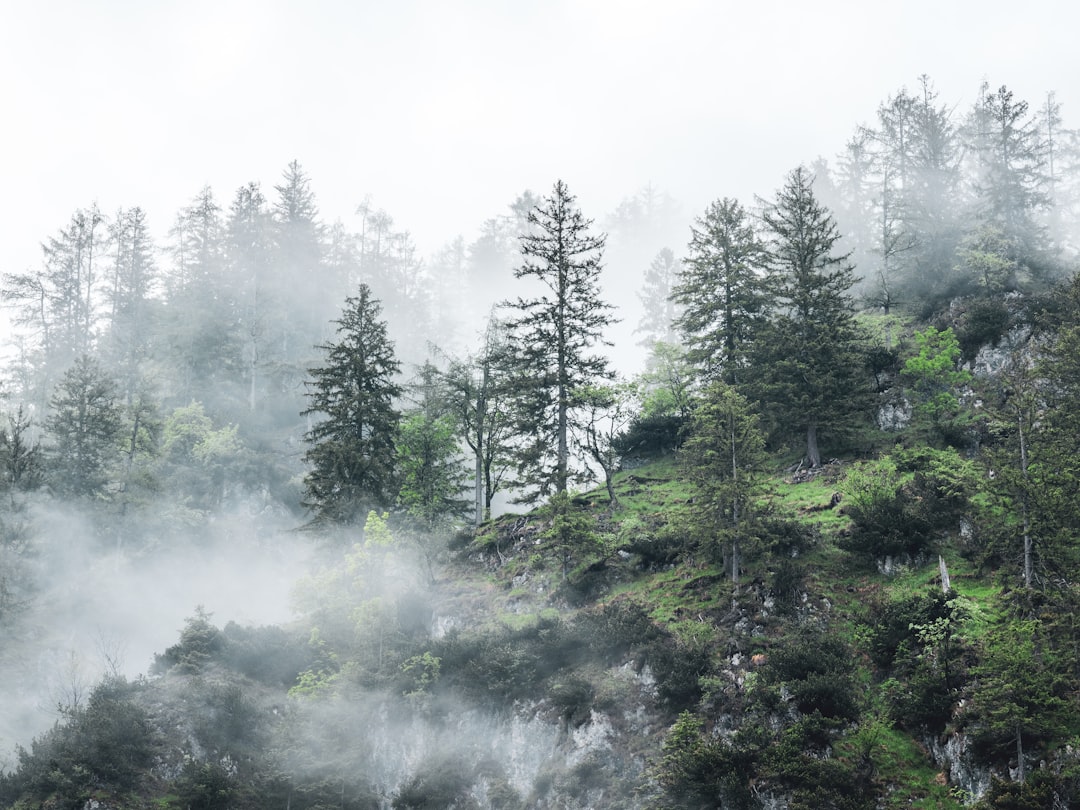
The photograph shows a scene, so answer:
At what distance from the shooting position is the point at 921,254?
44875mm

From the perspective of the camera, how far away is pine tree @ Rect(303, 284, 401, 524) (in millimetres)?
33406

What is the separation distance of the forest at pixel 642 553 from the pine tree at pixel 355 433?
210 mm

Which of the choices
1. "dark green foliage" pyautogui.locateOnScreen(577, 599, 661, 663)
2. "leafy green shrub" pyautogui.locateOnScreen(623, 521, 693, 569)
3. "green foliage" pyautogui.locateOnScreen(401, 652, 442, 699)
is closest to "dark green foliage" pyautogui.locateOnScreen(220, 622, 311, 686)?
"green foliage" pyautogui.locateOnScreen(401, 652, 442, 699)

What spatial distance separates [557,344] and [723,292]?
29.6ft

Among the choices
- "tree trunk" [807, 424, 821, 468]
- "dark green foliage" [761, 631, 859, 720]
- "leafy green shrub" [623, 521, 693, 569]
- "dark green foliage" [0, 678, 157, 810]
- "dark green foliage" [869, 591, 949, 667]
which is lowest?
"dark green foliage" [0, 678, 157, 810]

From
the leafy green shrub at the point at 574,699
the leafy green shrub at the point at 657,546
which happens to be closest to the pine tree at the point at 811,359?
the leafy green shrub at the point at 657,546

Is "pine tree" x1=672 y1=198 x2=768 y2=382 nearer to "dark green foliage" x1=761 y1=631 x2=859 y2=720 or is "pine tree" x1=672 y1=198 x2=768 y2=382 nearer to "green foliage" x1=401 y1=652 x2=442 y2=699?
"dark green foliage" x1=761 y1=631 x2=859 y2=720

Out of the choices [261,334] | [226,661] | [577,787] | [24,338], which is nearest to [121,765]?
[226,661]

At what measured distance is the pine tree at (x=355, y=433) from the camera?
33.4 metres

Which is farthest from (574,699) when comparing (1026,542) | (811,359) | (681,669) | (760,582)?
(811,359)

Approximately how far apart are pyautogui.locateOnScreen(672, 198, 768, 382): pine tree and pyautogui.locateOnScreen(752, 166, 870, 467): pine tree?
1.31 metres

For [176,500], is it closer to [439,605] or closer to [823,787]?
[439,605]

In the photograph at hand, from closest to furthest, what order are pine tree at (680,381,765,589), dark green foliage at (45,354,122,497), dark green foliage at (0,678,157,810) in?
1. pine tree at (680,381,765,589)
2. dark green foliage at (0,678,157,810)
3. dark green foliage at (45,354,122,497)

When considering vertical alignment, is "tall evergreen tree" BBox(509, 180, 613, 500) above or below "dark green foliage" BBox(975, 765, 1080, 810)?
above
